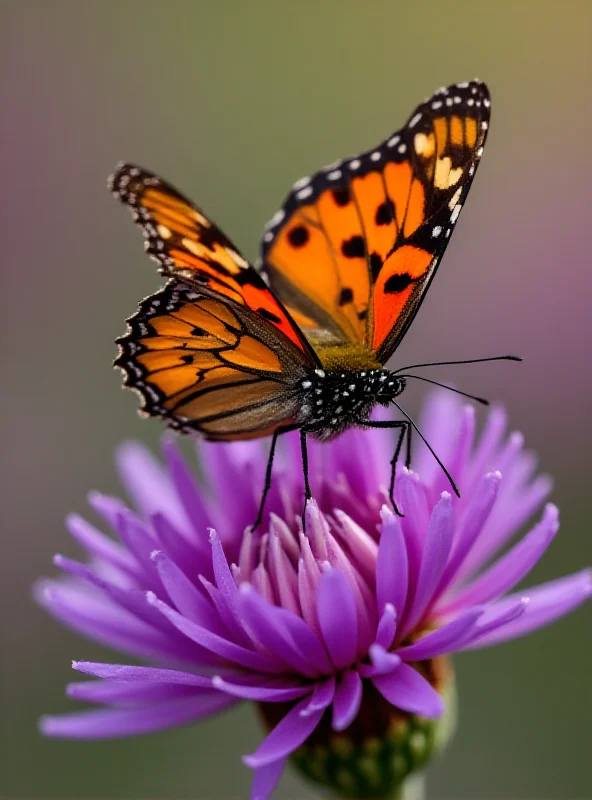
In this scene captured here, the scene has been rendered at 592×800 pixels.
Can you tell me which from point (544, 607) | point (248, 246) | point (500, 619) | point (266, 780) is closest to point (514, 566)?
point (544, 607)

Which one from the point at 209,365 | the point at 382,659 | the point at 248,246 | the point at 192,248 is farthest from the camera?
the point at 248,246

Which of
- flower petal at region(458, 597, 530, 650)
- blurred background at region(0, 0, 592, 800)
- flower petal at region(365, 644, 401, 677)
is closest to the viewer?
flower petal at region(365, 644, 401, 677)

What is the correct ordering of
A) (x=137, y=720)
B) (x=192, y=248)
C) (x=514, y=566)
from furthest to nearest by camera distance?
(x=192, y=248), (x=137, y=720), (x=514, y=566)

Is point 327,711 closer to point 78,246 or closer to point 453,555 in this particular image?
point 453,555

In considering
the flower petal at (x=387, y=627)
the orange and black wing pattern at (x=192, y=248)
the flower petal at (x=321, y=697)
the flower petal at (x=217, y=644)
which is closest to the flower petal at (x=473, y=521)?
the flower petal at (x=387, y=627)

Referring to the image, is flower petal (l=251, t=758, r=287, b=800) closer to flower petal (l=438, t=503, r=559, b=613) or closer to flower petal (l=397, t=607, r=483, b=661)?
flower petal (l=397, t=607, r=483, b=661)

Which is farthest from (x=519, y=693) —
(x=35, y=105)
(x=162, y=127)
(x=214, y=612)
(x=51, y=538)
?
(x=35, y=105)

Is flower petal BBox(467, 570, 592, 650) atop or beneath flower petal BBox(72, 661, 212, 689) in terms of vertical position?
beneath

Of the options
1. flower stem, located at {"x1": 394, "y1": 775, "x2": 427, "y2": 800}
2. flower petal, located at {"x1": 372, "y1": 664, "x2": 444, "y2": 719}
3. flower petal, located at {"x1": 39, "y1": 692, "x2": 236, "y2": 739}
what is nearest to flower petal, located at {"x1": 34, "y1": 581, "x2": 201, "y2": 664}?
flower petal, located at {"x1": 39, "y1": 692, "x2": 236, "y2": 739}

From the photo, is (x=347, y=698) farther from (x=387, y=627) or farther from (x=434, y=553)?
(x=434, y=553)
